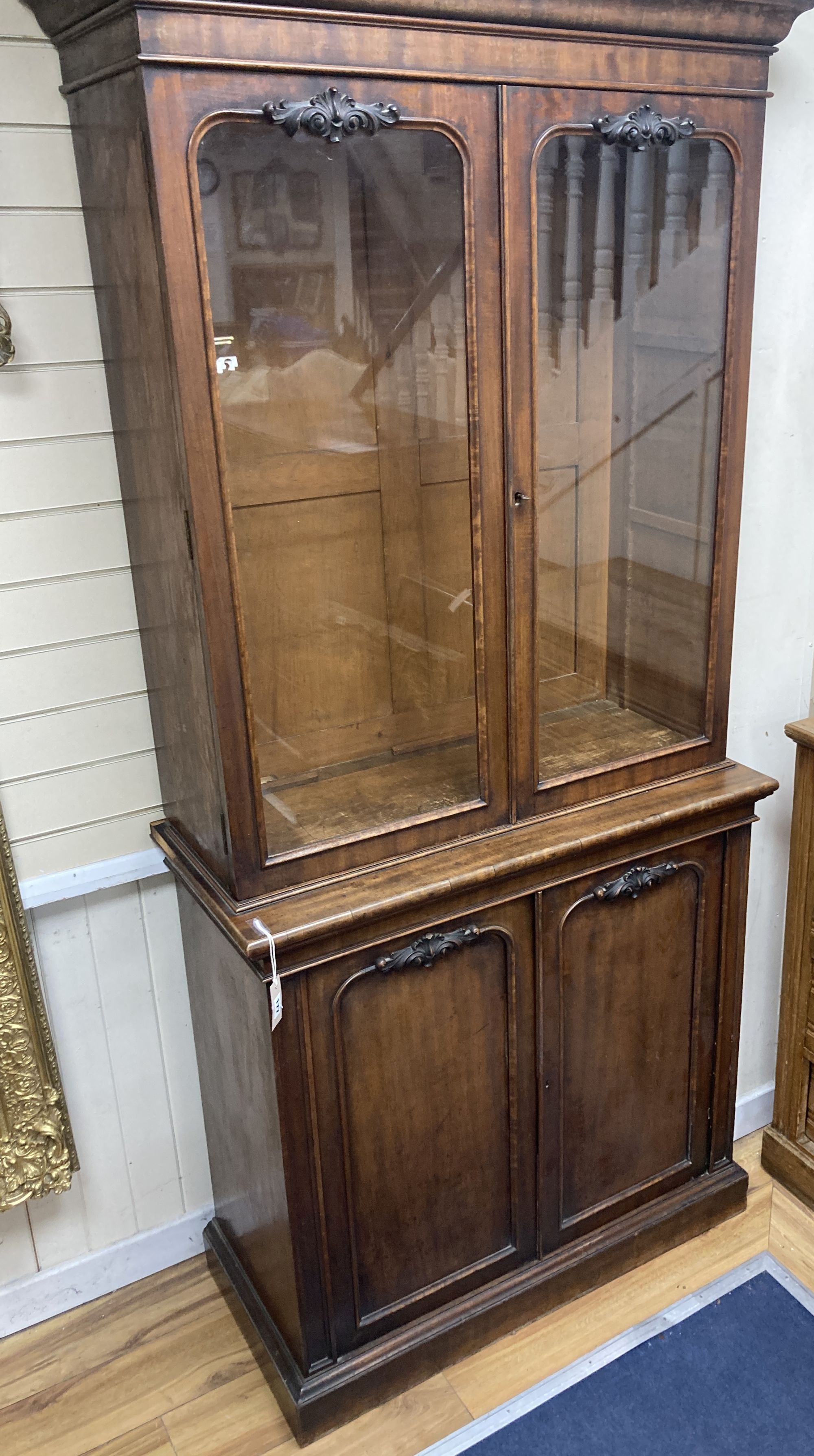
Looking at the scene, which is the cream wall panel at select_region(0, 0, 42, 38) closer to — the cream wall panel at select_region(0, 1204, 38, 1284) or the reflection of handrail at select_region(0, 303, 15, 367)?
the reflection of handrail at select_region(0, 303, 15, 367)

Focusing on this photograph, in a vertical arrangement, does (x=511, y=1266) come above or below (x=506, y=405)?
below

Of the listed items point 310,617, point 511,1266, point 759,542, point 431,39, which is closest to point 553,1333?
point 511,1266

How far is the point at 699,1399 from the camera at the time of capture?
171 cm

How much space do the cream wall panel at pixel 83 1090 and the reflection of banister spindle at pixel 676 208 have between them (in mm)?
1263

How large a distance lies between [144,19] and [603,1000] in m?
1.41

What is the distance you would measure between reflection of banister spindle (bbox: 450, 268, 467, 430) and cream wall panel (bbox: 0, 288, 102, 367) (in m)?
0.47

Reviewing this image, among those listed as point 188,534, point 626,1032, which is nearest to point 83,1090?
point 626,1032

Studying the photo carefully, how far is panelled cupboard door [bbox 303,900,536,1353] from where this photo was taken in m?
1.53

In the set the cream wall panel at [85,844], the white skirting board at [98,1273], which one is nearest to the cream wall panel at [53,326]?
the cream wall panel at [85,844]

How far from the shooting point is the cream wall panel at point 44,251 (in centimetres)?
140

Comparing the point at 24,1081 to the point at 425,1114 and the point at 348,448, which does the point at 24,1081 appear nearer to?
the point at 425,1114

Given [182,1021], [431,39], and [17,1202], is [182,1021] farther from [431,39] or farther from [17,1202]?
[431,39]

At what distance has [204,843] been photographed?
1.52 m

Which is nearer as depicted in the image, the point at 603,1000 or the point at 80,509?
the point at 80,509
